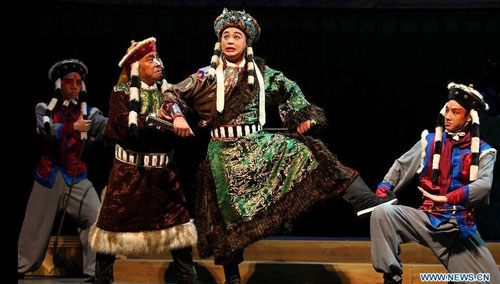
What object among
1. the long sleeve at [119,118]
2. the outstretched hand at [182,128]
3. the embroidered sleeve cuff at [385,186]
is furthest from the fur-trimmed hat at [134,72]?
the embroidered sleeve cuff at [385,186]

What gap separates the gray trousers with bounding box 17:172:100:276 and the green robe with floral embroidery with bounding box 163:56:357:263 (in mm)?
1205

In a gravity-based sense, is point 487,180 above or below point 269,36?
below

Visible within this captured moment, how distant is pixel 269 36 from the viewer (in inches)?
260

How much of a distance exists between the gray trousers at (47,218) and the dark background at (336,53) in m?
0.83

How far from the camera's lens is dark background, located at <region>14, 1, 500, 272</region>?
6512 millimetres

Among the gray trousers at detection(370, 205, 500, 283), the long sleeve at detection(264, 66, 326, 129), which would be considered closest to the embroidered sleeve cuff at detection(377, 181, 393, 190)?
the gray trousers at detection(370, 205, 500, 283)

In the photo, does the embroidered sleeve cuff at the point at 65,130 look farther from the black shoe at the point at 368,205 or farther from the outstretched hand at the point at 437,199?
the outstretched hand at the point at 437,199

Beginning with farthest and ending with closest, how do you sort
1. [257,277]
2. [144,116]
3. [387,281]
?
[257,277], [144,116], [387,281]

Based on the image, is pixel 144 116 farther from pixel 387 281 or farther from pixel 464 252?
pixel 464 252

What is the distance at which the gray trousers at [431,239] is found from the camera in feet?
14.9

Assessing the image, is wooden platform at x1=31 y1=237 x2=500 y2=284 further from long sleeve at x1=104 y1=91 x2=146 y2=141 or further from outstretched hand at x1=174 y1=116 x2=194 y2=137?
outstretched hand at x1=174 y1=116 x2=194 y2=137

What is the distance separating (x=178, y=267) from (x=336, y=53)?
244 cm

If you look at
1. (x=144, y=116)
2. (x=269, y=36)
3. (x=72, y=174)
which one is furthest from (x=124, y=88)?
(x=269, y=36)

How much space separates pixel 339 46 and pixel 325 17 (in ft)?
0.81
